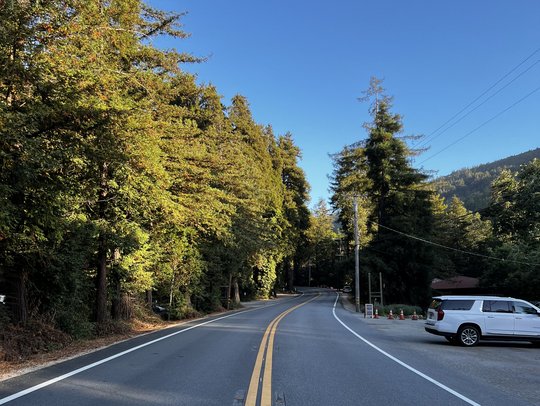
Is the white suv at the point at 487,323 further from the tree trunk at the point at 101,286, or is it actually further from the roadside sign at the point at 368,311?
the roadside sign at the point at 368,311

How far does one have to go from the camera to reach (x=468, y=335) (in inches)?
576

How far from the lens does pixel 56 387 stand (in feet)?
24.5

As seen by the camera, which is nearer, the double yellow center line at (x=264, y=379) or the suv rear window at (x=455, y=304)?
the double yellow center line at (x=264, y=379)

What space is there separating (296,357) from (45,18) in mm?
9759

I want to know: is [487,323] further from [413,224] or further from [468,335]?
[413,224]

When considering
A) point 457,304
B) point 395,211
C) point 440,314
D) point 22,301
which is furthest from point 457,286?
point 22,301

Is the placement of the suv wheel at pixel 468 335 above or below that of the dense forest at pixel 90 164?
below

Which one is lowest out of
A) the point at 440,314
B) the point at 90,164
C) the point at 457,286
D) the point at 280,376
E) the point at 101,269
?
the point at 457,286

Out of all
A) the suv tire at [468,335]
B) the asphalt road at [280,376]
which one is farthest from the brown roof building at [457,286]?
the asphalt road at [280,376]

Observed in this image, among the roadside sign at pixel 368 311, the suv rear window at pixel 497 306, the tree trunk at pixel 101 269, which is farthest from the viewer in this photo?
the roadside sign at pixel 368 311

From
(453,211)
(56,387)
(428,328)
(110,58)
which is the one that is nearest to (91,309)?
(110,58)

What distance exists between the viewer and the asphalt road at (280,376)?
22.7 ft

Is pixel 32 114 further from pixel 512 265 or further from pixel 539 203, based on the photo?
pixel 512 265

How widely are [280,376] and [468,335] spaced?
859cm
